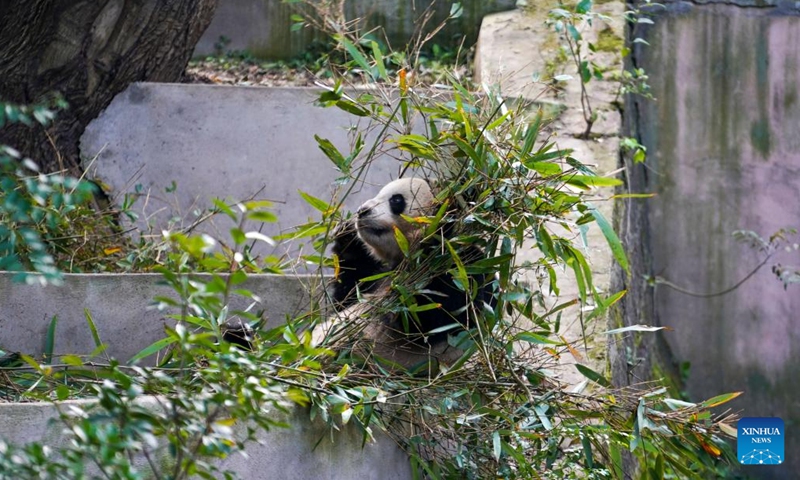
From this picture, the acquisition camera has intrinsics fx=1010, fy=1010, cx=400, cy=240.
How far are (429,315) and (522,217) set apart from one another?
22.7 inches

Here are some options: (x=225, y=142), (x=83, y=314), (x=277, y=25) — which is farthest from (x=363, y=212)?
(x=277, y=25)

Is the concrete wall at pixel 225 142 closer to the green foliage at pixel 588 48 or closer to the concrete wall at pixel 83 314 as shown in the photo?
the green foliage at pixel 588 48

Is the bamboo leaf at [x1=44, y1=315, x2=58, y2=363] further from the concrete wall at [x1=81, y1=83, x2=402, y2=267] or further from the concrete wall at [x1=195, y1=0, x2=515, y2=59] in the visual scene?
the concrete wall at [x1=195, y1=0, x2=515, y2=59]

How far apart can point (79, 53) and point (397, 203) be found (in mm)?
2646

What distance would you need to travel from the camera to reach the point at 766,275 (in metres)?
7.41

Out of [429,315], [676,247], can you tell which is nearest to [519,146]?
[429,315]

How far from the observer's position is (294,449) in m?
3.43

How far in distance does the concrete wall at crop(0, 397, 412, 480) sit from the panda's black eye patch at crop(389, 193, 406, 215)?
120cm

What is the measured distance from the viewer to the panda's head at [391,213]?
4520 mm

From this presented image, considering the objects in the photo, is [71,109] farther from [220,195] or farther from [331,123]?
[331,123]

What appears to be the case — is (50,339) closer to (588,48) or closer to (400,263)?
(400,263)

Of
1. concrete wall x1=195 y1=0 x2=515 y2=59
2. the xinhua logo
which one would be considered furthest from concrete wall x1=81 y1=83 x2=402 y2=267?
the xinhua logo

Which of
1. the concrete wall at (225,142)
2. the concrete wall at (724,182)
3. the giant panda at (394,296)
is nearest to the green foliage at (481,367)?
the giant panda at (394,296)

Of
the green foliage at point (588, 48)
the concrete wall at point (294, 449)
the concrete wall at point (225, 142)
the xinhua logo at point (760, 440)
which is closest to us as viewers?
the concrete wall at point (294, 449)
